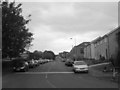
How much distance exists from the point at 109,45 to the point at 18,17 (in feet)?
84.6

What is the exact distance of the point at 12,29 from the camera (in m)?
29.7

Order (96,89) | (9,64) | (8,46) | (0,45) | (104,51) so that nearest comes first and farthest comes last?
(96,89)
(0,45)
(8,46)
(9,64)
(104,51)

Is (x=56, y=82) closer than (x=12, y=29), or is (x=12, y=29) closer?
(x=56, y=82)

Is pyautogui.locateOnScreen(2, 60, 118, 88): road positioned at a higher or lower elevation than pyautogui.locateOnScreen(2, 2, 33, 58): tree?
lower

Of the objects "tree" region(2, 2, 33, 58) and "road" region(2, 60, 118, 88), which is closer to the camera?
"road" region(2, 60, 118, 88)

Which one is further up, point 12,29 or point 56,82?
point 12,29

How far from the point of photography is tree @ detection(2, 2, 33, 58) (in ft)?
97.4

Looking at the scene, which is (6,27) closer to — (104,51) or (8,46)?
(8,46)

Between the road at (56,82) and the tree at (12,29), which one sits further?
the tree at (12,29)

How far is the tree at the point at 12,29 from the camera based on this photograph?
29688 millimetres

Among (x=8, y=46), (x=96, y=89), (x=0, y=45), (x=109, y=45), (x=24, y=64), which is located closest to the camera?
(x=96, y=89)

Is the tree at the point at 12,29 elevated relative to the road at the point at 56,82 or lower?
elevated

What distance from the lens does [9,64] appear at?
139ft

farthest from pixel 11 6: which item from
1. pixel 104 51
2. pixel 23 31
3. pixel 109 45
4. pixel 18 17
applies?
pixel 104 51
